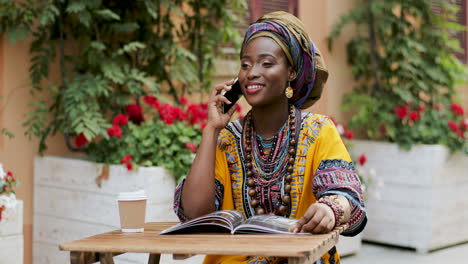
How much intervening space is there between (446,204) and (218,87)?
3.56 meters

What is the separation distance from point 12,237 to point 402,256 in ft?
9.80

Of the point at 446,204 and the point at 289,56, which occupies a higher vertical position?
the point at 289,56

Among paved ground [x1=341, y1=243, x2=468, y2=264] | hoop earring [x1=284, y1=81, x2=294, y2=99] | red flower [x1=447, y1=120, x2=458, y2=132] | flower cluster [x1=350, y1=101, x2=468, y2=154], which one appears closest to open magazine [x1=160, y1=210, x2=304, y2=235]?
hoop earring [x1=284, y1=81, x2=294, y2=99]

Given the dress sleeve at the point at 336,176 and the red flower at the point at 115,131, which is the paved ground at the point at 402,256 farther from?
the dress sleeve at the point at 336,176

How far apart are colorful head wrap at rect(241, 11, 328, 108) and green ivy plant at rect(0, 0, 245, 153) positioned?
179cm

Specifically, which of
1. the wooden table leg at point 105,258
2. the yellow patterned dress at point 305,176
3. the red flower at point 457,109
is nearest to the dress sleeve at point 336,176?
the yellow patterned dress at point 305,176

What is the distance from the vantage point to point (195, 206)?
7.91ft

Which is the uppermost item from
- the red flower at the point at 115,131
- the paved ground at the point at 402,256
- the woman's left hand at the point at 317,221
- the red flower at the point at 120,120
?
the red flower at the point at 120,120

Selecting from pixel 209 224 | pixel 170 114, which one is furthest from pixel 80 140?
pixel 209 224

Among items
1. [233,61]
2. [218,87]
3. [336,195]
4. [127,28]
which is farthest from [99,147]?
[336,195]

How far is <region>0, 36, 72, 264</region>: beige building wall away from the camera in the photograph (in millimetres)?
4293

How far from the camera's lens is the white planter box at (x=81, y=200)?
3930 mm

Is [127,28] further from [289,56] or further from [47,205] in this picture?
[289,56]

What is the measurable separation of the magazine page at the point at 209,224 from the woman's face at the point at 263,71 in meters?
0.45
